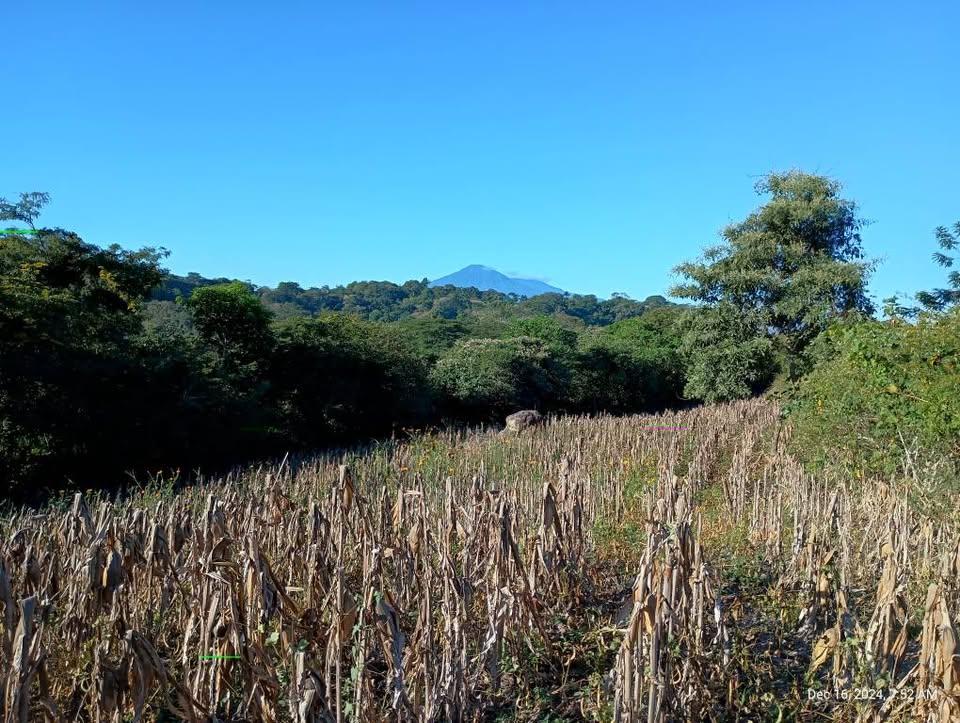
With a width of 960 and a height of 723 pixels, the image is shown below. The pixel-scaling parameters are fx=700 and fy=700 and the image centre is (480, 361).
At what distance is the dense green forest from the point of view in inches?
295

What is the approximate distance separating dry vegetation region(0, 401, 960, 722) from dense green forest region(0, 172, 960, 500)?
2920mm

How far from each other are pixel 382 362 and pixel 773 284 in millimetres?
9830

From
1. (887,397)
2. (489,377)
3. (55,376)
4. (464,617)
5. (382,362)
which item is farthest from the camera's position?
(489,377)

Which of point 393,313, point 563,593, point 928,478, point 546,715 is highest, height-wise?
point 393,313

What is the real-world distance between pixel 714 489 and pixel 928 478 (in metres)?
2.27

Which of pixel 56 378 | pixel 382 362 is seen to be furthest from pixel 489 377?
pixel 56 378

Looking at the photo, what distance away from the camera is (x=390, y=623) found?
214cm

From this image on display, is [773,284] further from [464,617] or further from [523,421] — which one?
[464,617]

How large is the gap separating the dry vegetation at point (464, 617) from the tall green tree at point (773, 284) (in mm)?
13455

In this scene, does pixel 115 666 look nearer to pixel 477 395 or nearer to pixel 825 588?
pixel 825 588

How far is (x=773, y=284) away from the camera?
17.4 meters

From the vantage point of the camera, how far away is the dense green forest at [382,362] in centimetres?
750

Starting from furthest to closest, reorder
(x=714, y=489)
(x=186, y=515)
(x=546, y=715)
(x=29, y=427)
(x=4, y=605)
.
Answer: (x=29, y=427), (x=714, y=489), (x=186, y=515), (x=546, y=715), (x=4, y=605)

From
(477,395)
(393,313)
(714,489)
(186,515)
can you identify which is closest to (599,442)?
(714,489)
